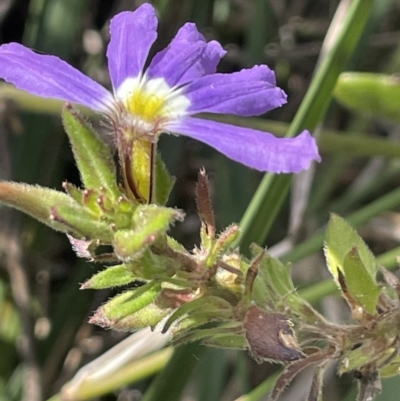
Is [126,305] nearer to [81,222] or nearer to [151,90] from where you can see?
[81,222]

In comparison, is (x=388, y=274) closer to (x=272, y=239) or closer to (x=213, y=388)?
(x=213, y=388)

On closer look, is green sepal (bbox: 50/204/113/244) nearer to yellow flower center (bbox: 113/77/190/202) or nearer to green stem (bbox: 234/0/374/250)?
yellow flower center (bbox: 113/77/190/202)

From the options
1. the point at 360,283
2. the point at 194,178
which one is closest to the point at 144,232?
the point at 360,283

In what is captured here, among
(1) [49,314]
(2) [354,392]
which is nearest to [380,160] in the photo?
(2) [354,392]

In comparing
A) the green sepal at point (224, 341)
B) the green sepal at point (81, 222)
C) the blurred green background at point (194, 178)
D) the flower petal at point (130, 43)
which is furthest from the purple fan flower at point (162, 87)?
the blurred green background at point (194, 178)

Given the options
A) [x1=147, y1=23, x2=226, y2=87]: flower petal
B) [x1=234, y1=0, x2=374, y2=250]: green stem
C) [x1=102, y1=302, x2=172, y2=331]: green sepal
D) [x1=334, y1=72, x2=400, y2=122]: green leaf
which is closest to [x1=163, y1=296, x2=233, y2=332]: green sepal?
[x1=102, y1=302, x2=172, y2=331]: green sepal
